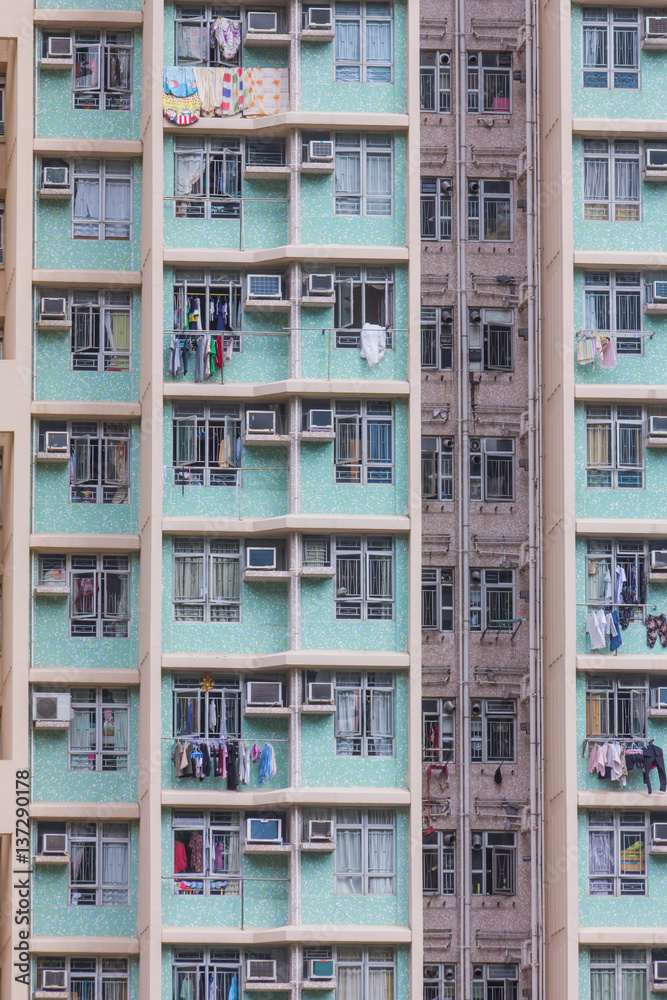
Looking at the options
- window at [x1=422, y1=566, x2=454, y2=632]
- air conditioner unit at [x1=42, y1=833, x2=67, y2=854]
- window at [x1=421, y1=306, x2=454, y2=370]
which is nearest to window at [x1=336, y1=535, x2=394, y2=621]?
window at [x1=422, y1=566, x2=454, y2=632]

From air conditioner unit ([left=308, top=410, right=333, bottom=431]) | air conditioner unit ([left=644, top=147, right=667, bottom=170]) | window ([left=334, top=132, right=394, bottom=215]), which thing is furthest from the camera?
air conditioner unit ([left=644, top=147, right=667, bottom=170])

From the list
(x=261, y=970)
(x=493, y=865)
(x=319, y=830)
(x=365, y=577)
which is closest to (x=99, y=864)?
(x=261, y=970)

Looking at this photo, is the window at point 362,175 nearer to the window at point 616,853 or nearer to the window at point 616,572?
the window at point 616,572

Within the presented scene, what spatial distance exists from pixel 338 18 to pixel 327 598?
930cm

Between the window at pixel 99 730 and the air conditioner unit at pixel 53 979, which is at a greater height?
the window at pixel 99 730

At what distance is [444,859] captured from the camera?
128 feet

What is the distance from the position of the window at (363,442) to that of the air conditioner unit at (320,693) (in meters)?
3.25

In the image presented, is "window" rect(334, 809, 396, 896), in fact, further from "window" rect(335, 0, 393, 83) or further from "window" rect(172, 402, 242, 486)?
"window" rect(335, 0, 393, 83)

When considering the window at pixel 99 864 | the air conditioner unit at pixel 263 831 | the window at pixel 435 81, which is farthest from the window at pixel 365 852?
the window at pixel 435 81

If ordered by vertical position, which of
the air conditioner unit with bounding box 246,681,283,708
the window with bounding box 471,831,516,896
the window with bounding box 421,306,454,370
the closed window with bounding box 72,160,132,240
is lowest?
the window with bounding box 471,831,516,896

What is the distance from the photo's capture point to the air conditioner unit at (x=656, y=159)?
127 feet

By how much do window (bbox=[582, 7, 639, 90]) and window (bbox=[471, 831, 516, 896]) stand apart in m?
12.4

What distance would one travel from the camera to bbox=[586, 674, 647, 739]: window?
37.4 m

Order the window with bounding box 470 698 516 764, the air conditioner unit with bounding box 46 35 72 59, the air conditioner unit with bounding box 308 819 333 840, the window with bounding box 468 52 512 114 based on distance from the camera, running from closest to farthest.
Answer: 1. the air conditioner unit with bounding box 308 819 333 840
2. the air conditioner unit with bounding box 46 35 72 59
3. the window with bounding box 470 698 516 764
4. the window with bounding box 468 52 512 114
